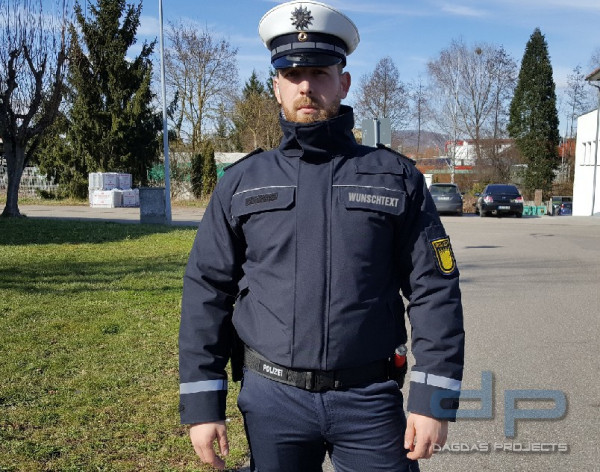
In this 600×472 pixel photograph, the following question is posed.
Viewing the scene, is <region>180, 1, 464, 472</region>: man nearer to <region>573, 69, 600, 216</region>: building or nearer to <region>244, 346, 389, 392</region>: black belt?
<region>244, 346, 389, 392</region>: black belt

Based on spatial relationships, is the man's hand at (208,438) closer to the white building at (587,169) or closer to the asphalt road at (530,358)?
the asphalt road at (530,358)

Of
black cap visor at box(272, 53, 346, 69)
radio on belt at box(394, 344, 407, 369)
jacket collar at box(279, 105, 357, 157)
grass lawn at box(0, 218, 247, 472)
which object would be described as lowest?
grass lawn at box(0, 218, 247, 472)

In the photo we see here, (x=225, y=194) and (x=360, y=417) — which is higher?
(x=225, y=194)

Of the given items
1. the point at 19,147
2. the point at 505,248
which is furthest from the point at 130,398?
the point at 19,147

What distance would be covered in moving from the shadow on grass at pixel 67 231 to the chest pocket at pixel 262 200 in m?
13.6

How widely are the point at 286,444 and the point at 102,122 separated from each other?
36.7 meters

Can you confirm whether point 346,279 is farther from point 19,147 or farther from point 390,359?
→ point 19,147

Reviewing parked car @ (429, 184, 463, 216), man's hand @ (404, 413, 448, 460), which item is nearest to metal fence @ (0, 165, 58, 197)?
parked car @ (429, 184, 463, 216)

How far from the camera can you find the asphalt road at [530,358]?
408 cm

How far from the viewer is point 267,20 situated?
2303 millimetres

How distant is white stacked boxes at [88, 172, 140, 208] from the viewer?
110ft

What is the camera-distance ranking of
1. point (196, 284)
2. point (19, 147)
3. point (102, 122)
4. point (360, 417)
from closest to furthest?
point (360, 417) < point (196, 284) < point (19, 147) < point (102, 122)

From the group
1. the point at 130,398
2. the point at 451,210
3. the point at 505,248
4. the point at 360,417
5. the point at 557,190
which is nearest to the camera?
the point at 360,417

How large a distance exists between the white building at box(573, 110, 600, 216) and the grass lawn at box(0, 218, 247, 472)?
28.3 meters
